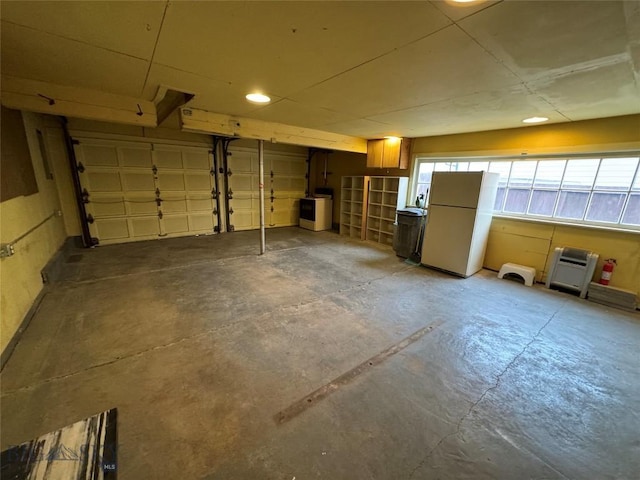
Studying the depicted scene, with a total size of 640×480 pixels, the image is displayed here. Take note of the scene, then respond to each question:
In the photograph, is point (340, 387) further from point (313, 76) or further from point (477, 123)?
point (477, 123)

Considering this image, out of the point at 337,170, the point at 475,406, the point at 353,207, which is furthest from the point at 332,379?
the point at 337,170

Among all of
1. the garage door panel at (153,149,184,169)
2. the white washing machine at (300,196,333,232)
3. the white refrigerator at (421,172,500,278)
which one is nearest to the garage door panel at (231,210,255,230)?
the white washing machine at (300,196,333,232)

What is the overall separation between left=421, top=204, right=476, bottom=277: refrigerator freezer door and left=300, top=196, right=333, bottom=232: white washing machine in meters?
3.41

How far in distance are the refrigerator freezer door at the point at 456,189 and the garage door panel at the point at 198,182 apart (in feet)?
16.9

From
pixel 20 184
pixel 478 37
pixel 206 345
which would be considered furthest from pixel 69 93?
pixel 478 37

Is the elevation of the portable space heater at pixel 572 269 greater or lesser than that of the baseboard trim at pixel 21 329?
greater

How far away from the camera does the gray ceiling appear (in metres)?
1.33

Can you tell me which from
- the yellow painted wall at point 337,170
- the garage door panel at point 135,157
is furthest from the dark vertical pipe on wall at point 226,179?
the yellow painted wall at point 337,170

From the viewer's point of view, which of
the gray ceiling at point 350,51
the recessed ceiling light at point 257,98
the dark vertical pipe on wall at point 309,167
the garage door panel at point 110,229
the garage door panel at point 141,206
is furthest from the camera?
the dark vertical pipe on wall at point 309,167

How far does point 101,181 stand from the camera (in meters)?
5.01

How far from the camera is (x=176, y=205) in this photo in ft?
19.5

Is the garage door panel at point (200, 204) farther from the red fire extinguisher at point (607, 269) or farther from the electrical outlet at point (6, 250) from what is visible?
the red fire extinguisher at point (607, 269)

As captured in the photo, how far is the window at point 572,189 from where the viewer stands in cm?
338

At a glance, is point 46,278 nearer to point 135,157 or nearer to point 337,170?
point 135,157
